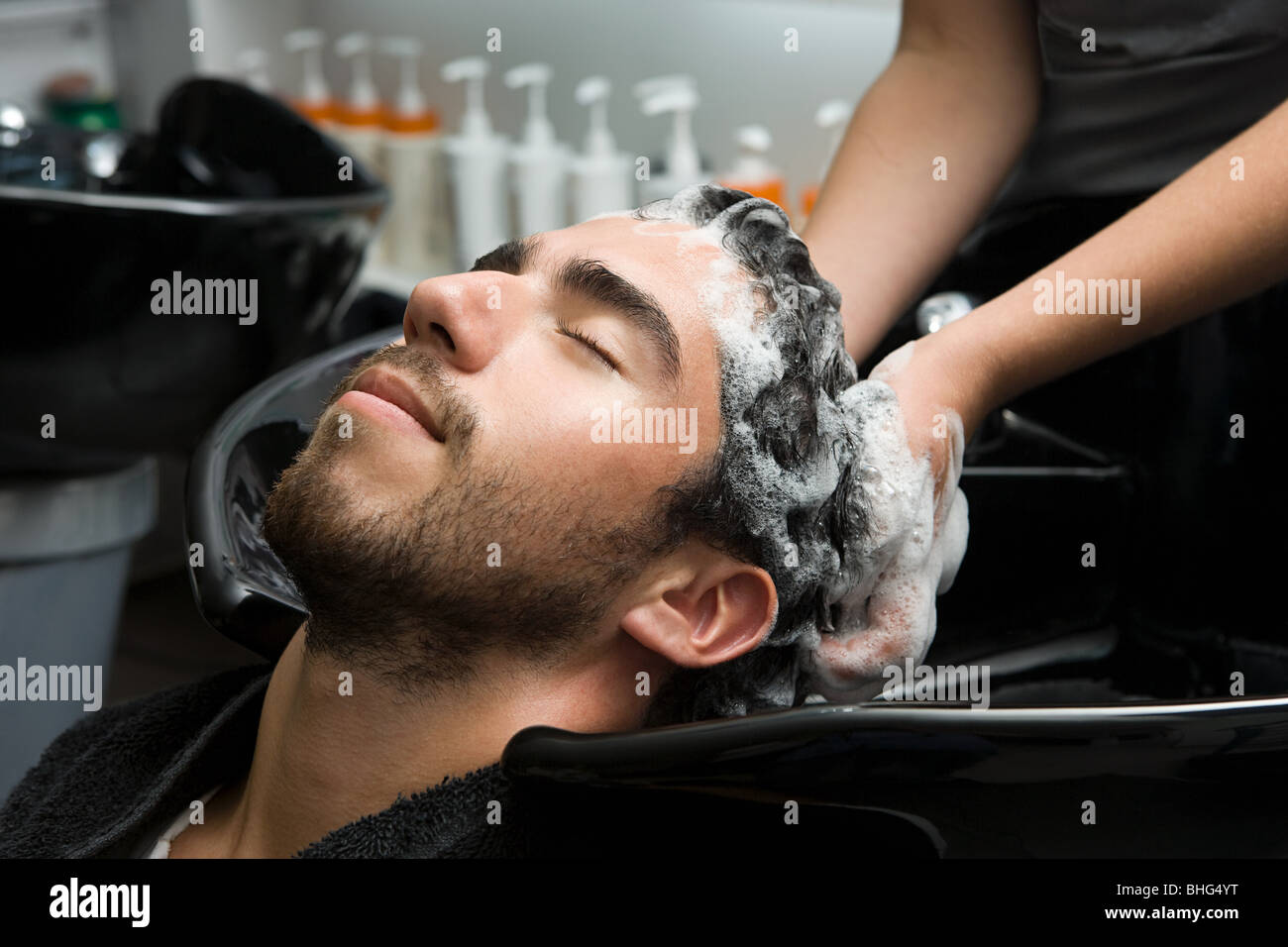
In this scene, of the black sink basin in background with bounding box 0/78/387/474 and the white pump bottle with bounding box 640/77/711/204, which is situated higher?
the white pump bottle with bounding box 640/77/711/204

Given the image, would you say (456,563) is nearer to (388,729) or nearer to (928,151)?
(388,729)

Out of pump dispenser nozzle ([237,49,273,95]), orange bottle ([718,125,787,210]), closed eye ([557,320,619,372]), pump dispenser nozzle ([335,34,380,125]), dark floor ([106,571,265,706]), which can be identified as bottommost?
dark floor ([106,571,265,706])

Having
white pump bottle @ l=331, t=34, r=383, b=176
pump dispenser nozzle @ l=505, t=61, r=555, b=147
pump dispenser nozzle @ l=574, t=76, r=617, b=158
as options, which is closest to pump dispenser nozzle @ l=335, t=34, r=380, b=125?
white pump bottle @ l=331, t=34, r=383, b=176

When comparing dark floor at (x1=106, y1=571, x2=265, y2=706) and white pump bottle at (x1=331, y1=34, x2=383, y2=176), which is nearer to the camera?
white pump bottle at (x1=331, y1=34, x2=383, y2=176)

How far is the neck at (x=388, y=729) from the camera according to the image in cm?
80

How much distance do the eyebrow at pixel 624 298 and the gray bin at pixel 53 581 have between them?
3.22 ft

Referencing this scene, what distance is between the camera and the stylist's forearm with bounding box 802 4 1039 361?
43.8 inches

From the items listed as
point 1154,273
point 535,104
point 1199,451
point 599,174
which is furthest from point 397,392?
point 535,104

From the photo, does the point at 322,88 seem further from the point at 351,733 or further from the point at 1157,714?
the point at 1157,714

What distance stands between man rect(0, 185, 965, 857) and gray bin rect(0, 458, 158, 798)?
2.19ft

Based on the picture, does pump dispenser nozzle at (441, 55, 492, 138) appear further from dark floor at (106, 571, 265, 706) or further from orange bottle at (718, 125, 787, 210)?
dark floor at (106, 571, 265, 706)

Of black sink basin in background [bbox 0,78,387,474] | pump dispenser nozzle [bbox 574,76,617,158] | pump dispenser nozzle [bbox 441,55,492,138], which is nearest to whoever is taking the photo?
black sink basin in background [bbox 0,78,387,474]

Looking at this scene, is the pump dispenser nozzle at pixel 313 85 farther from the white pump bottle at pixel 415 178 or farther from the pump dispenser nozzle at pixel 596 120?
the pump dispenser nozzle at pixel 596 120

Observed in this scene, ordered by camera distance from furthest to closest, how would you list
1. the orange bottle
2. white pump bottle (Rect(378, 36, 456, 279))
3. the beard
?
1. white pump bottle (Rect(378, 36, 456, 279))
2. the orange bottle
3. the beard
